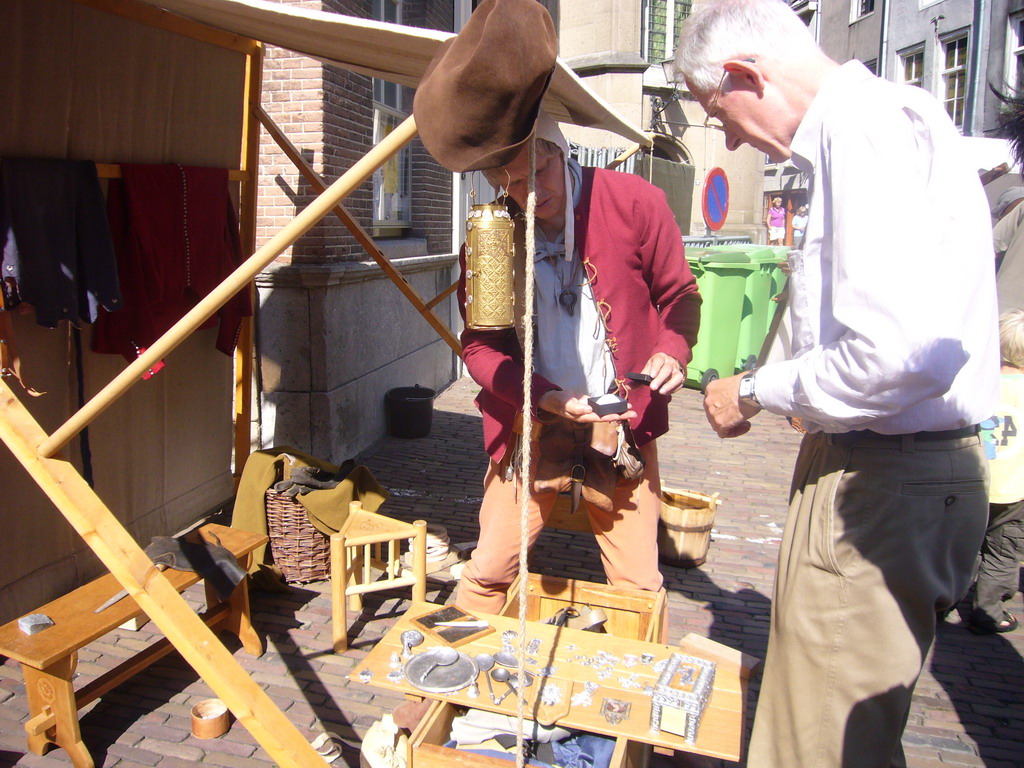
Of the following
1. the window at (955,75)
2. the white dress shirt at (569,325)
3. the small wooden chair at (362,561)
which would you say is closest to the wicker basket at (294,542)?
the small wooden chair at (362,561)

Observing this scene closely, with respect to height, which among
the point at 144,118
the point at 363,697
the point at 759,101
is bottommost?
the point at 363,697

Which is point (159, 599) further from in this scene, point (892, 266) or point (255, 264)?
point (892, 266)

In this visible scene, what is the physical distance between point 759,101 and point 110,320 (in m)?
3.19

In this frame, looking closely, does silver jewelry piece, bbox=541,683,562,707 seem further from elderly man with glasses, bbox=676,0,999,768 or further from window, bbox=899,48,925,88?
window, bbox=899,48,925,88

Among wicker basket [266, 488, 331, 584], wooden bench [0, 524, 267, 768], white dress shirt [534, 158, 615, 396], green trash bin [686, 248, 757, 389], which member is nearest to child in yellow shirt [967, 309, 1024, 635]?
white dress shirt [534, 158, 615, 396]

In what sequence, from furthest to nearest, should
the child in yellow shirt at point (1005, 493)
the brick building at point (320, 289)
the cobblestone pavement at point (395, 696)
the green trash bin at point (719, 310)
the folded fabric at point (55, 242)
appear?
the green trash bin at point (719, 310) < the brick building at point (320, 289) < the child in yellow shirt at point (1005, 493) < the folded fabric at point (55, 242) < the cobblestone pavement at point (395, 696)

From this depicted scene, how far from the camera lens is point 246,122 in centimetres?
446

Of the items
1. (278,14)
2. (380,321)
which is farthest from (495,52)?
(380,321)

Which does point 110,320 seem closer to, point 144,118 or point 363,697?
point 144,118

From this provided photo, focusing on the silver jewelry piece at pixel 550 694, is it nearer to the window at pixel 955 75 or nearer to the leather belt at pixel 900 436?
the leather belt at pixel 900 436

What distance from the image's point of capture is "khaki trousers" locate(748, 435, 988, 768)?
168 cm

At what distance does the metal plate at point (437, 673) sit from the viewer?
2.14m

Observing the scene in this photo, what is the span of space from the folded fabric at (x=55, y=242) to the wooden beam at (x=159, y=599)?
108 centimetres

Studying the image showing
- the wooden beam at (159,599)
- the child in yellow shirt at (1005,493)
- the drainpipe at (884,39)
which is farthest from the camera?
the drainpipe at (884,39)
